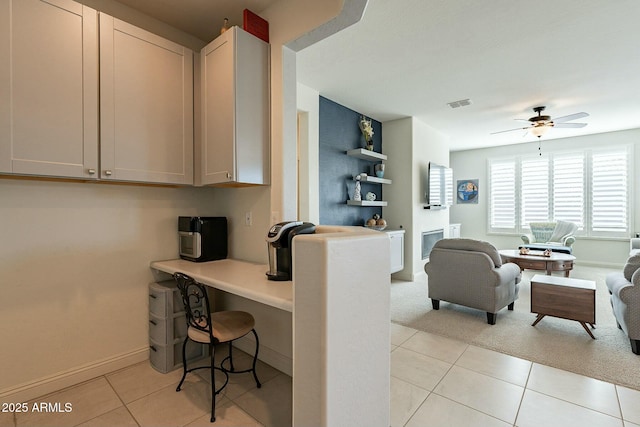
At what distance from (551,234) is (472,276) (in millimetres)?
4403

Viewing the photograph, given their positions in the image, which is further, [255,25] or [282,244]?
[255,25]

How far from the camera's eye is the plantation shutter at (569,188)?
652 centimetres

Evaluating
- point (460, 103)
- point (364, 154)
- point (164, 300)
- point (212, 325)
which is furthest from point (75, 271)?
point (460, 103)

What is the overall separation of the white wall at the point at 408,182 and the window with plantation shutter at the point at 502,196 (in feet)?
9.82

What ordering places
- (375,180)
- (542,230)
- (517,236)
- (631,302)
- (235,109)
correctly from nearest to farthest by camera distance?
(235,109) → (631,302) → (375,180) → (542,230) → (517,236)

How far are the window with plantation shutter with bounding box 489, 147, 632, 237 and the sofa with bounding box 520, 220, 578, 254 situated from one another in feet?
1.91

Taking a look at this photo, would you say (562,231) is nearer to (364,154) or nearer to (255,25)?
(364,154)

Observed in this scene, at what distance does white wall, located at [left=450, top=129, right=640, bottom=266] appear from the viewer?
6109 millimetres

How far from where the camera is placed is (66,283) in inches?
83.4

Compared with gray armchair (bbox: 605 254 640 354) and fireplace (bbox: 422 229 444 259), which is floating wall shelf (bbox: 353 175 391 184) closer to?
fireplace (bbox: 422 229 444 259)

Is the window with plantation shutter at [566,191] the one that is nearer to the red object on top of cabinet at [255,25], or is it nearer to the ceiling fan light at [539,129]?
the ceiling fan light at [539,129]

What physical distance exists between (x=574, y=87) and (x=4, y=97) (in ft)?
18.4

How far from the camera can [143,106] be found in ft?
7.22

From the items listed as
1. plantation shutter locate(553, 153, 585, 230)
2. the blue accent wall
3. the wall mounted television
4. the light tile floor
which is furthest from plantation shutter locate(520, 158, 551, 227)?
the light tile floor
